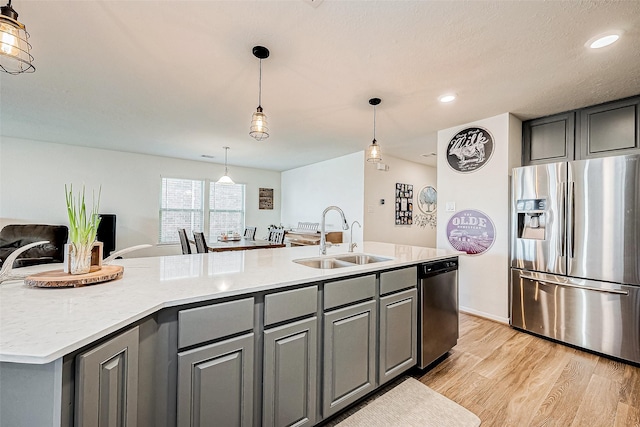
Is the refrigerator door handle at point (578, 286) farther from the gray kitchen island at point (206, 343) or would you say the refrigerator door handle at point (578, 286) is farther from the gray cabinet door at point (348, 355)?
the gray cabinet door at point (348, 355)

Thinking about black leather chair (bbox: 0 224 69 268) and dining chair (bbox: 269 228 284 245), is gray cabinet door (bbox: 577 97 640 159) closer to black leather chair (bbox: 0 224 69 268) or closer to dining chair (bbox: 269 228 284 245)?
dining chair (bbox: 269 228 284 245)

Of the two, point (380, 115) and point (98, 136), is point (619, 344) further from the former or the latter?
point (98, 136)

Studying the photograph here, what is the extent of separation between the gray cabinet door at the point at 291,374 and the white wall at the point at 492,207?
8.86ft

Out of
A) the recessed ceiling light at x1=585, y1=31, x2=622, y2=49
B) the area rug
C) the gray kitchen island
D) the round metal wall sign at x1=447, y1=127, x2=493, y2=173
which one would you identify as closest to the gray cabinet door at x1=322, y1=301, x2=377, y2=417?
the gray kitchen island

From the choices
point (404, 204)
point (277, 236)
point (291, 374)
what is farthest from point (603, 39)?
point (277, 236)

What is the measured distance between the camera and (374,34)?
5.90 feet

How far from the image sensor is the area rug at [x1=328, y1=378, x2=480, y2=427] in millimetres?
1595

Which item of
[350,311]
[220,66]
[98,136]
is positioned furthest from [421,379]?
[98,136]

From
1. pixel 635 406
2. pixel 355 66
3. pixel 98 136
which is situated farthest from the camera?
pixel 98 136

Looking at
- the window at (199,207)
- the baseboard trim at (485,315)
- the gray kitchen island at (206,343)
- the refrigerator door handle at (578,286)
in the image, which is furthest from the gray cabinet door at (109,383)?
the window at (199,207)

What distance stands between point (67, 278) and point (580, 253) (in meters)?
3.78

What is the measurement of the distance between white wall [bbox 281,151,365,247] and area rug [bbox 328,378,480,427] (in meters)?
3.39

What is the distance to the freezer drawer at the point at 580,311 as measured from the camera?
88.7 inches

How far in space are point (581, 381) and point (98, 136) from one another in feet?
21.5
